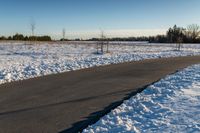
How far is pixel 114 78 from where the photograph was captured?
13.0m

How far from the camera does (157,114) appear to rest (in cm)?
680

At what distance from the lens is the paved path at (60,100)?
6.19 meters

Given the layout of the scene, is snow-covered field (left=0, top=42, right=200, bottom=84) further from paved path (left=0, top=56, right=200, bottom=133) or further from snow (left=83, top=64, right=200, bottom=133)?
snow (left=83, top=64, right=200, bottom=133)

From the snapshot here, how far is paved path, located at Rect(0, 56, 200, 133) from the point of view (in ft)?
20.3

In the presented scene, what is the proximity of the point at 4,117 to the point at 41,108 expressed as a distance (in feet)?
3.61

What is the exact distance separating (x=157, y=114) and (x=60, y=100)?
9.74 feet

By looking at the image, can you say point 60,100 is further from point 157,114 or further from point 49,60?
point 49,60

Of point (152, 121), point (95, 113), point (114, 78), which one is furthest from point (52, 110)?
point (114, 78)

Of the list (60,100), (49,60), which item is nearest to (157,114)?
(60,100)

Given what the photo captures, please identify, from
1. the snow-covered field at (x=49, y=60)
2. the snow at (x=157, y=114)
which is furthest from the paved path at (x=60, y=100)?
the snow-covered field at (x=49, y=60)

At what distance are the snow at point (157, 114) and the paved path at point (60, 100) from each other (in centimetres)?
40

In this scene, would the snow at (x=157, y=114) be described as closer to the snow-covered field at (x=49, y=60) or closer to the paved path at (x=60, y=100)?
the paved path at (x=60, y=100)

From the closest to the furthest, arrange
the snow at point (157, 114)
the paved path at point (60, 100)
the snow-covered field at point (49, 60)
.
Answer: the snow at point (157, 114) → the paved path at point (60, 100) → the snow-covered field at point (49, 60)

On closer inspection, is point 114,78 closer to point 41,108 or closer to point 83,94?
point 83,94
